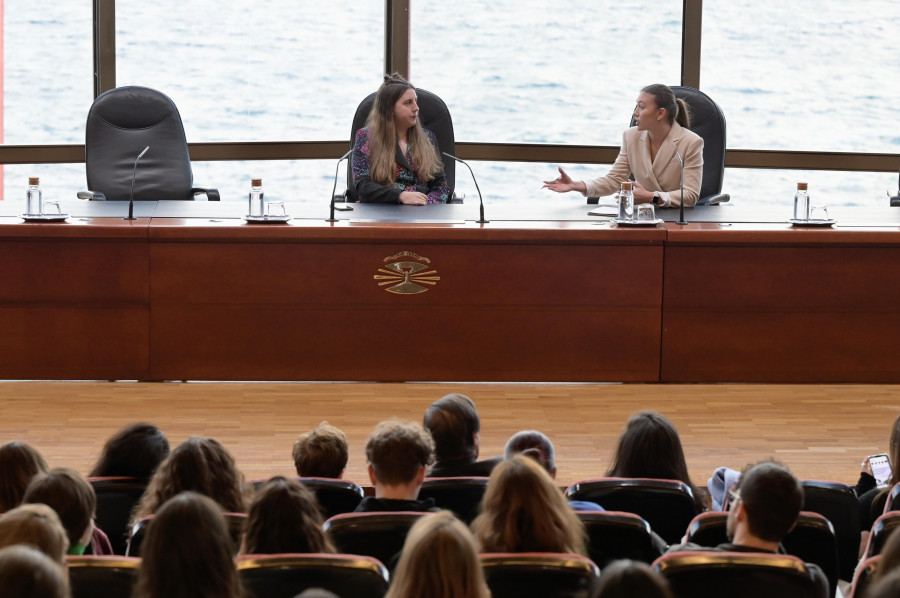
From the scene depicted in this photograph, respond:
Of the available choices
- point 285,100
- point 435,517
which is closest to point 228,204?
point 285,100

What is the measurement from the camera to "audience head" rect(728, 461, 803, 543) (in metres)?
Result: 2.37

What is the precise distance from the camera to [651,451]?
293cm

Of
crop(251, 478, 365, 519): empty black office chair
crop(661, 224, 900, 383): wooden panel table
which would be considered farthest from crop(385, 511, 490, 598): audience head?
crop(661, 224, 900, 383): wooden panel table

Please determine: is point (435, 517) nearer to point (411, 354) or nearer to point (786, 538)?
point (786, 538)

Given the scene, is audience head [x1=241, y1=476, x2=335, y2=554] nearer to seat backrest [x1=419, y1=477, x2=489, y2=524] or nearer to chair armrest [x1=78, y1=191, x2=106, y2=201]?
seat backrest [x1=419, y1=477, x2=489, y2=524]

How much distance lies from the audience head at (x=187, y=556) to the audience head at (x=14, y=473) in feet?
2.49

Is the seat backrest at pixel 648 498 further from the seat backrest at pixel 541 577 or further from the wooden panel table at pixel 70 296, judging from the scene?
the wooden panel table at pixel 70 296

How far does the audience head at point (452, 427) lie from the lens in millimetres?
3029

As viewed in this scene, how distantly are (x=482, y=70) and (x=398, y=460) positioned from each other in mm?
5123

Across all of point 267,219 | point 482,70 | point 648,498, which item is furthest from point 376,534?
point 482,70

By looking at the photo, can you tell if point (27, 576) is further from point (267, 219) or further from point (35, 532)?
point (267, 219)

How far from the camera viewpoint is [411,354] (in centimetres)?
455

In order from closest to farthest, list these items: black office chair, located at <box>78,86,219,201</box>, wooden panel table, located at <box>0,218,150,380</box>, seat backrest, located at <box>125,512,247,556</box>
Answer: seat backrest, located at <box>125,512,247,556</box> → wooden panel table, located at <box>0,218,150,380</box> → black office chair, located at <box>78,86,219,201</box>

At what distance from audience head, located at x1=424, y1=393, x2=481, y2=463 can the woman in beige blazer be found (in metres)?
2.31
